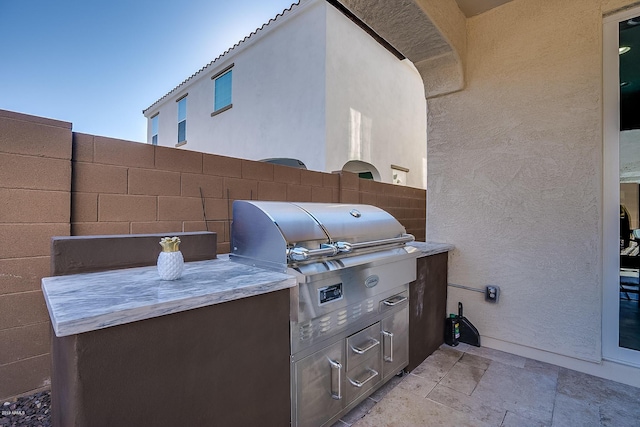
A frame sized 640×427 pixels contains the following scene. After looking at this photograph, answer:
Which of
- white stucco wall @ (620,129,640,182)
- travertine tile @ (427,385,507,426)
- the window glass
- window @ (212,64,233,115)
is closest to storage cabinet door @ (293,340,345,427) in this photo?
travertine tile @ (427,385,507,426)

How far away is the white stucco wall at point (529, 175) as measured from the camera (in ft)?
8.34

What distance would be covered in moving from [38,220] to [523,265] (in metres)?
3.81

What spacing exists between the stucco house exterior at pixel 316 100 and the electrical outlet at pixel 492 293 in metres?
3.69

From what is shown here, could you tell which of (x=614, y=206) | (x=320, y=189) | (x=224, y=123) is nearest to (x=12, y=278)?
(x=320, y=189)

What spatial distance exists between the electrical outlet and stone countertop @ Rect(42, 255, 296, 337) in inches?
98.5

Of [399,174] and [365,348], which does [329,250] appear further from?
[399,174]

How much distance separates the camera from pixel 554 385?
2391 mm

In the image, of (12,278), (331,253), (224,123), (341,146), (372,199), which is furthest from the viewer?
(224,123)

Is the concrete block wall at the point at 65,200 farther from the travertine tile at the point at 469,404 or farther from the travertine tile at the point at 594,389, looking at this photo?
the travertine tile at the point at 594,389

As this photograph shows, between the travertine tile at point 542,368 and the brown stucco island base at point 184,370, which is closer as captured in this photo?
the brown stucco island base at point 184,370

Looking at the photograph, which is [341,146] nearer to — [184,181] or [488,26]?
[488,26]

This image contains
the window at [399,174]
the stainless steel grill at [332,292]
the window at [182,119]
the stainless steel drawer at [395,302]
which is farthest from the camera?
the window at [182,119]

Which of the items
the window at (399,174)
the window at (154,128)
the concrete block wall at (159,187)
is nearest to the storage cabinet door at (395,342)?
the concrete block wall at (159,187)

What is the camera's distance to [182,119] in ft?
34.1
